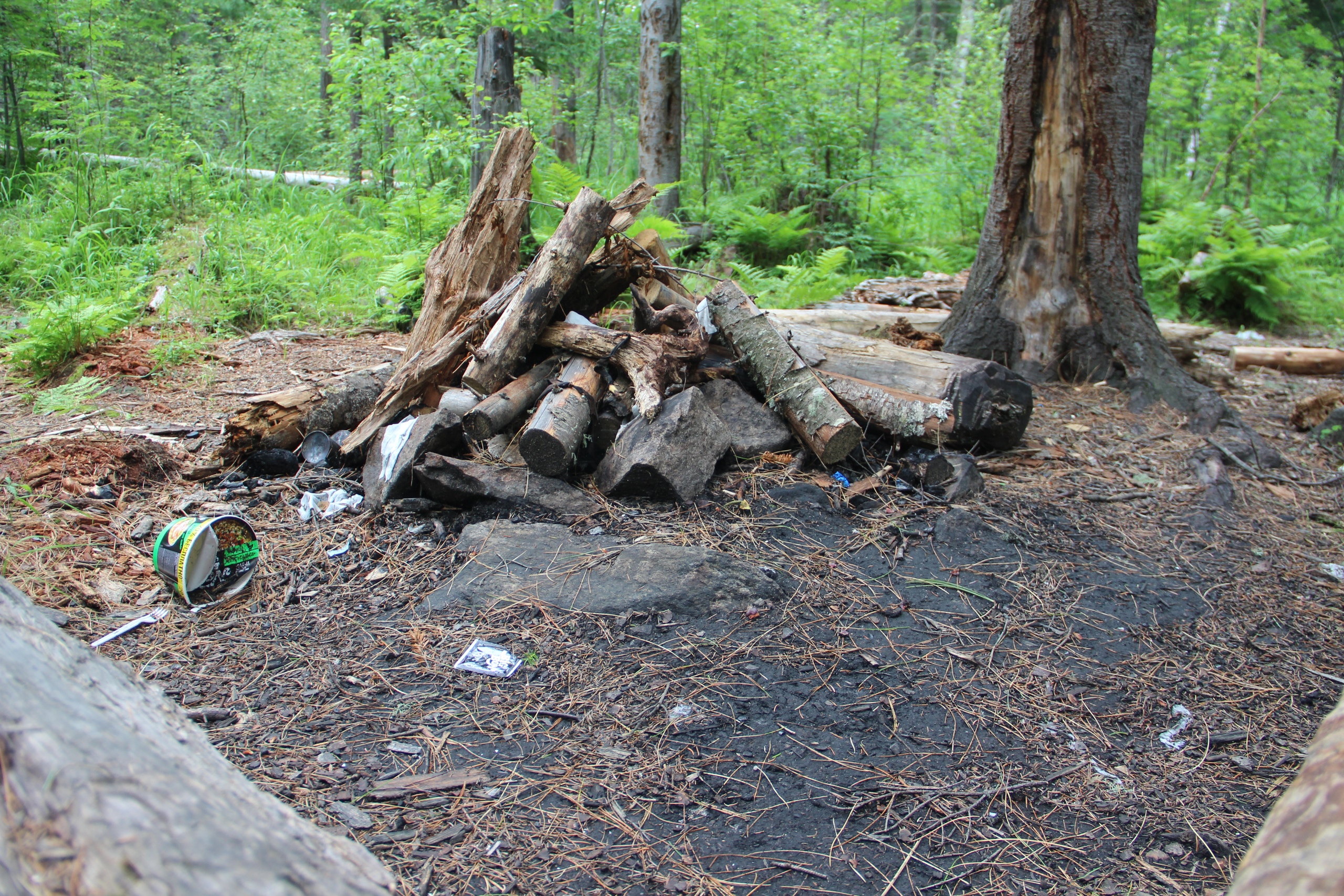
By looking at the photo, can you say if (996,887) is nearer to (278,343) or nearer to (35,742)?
(35,742)

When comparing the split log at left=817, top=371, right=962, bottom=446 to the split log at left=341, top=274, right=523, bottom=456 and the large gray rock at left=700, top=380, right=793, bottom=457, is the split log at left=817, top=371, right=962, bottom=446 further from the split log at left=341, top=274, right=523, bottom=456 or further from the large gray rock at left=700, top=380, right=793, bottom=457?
the split log at left=341, top=274, right=523, bottom=456

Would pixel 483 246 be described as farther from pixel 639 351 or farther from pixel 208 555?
pixel 208 555

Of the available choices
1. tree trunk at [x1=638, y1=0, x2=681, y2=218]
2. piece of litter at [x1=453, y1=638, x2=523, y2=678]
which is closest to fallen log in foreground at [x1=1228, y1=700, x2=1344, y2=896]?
piece of litter at [x1=453, y1=638, x2=523, y2=678]

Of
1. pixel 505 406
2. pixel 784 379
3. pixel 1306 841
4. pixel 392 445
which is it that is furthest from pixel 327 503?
pixel 1306 841

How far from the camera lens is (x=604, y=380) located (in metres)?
3.99

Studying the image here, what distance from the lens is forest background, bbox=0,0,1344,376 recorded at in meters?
7.14

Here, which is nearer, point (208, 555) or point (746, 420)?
point (208, 555)

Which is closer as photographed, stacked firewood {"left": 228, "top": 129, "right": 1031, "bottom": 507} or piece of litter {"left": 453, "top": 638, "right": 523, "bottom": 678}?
piece of litter {"left": 453, "top": 638, "right": 523, "bottom": 678}

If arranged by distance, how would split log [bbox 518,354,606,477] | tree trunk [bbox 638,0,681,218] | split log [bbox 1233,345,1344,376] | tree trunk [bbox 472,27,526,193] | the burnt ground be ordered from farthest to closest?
1. tree trunk [bbox 638,0,681,218]
2. tree trunk [bbox 472,27,526,193]
3. split log [bbox 1233,345,1344,376]
4. split log [bbox 518,354,606,477]
5. the burnt ground

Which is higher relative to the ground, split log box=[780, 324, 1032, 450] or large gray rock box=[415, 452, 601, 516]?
split log box=[780, 324, 1032, 450]

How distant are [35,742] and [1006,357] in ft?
18.2

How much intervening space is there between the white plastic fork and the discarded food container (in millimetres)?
88

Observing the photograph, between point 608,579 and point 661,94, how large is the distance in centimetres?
757

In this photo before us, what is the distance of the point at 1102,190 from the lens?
506 centimetres
